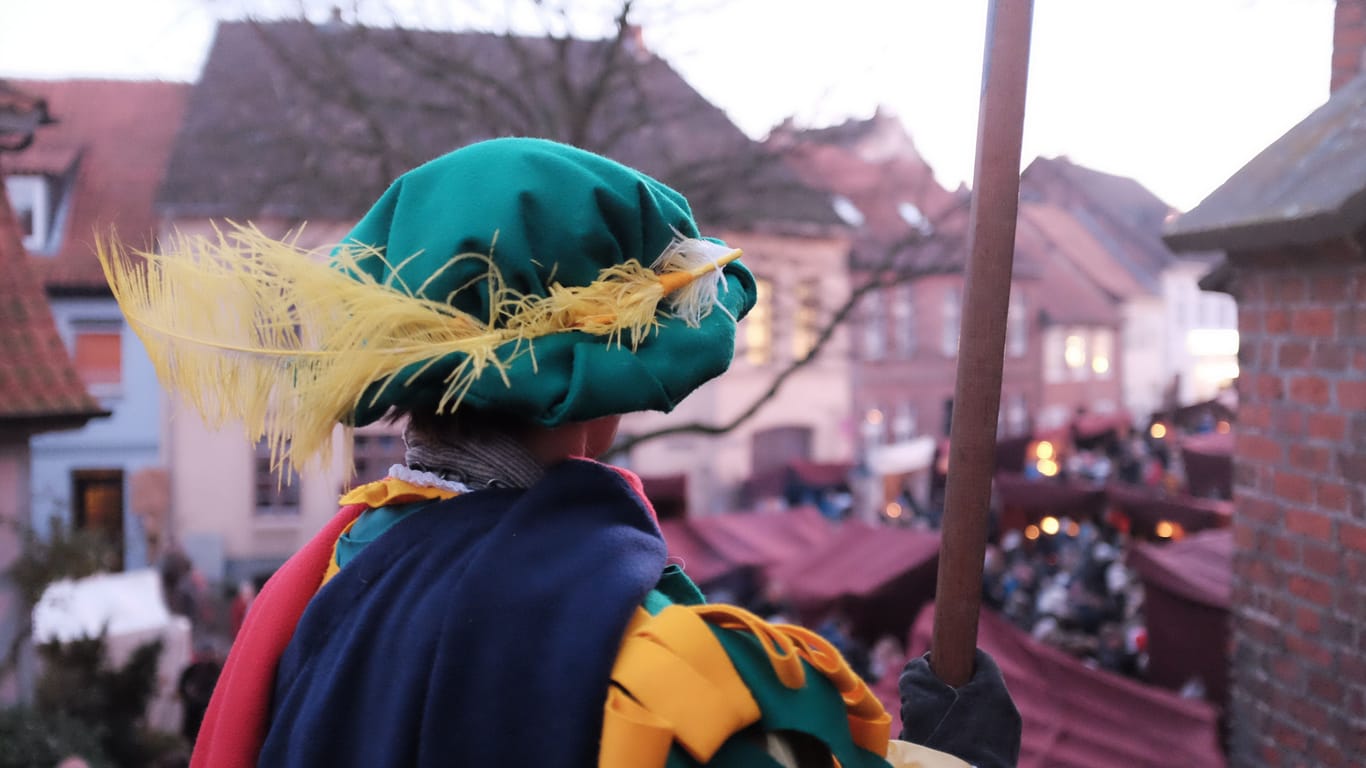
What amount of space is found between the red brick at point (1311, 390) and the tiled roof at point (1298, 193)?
0.35 metres

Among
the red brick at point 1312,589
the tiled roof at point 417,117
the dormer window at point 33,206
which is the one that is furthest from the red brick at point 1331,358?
the dormer window at point 33,206

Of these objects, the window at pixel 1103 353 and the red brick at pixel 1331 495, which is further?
the window at pixel 1103 353

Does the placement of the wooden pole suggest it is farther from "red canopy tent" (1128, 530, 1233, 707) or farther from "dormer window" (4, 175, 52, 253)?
"dormer window" (4, 175, 52, 253)

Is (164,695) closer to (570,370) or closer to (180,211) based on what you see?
(570,370)

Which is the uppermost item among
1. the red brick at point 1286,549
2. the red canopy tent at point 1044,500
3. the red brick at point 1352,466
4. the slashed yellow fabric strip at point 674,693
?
the red brick at point 1352,466

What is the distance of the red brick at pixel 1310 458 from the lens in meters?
2.58

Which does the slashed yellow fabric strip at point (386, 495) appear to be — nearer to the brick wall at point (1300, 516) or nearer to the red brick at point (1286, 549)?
the brick wall at point (1300, 516)

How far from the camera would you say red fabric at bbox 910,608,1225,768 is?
4531 millimetres

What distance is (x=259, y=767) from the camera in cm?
133

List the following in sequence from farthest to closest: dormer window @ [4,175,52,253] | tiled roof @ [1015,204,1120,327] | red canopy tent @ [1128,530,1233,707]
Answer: tiled roof @ [1015,204,1120,327] < dormer window @ [4,175,52,253] < red canopy tent @ [1128,530,1233,707]

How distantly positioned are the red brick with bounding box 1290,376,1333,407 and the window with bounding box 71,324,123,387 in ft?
60.3

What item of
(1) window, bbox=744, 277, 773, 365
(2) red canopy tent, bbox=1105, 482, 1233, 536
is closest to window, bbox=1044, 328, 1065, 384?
(1) window, bbox=744, 277, 773, 365

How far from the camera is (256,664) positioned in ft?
4.65

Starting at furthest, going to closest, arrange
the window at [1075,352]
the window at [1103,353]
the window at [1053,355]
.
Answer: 1. the window at [1103,353]
2. the window at [1075,352]
3. the window at [1053,355]
